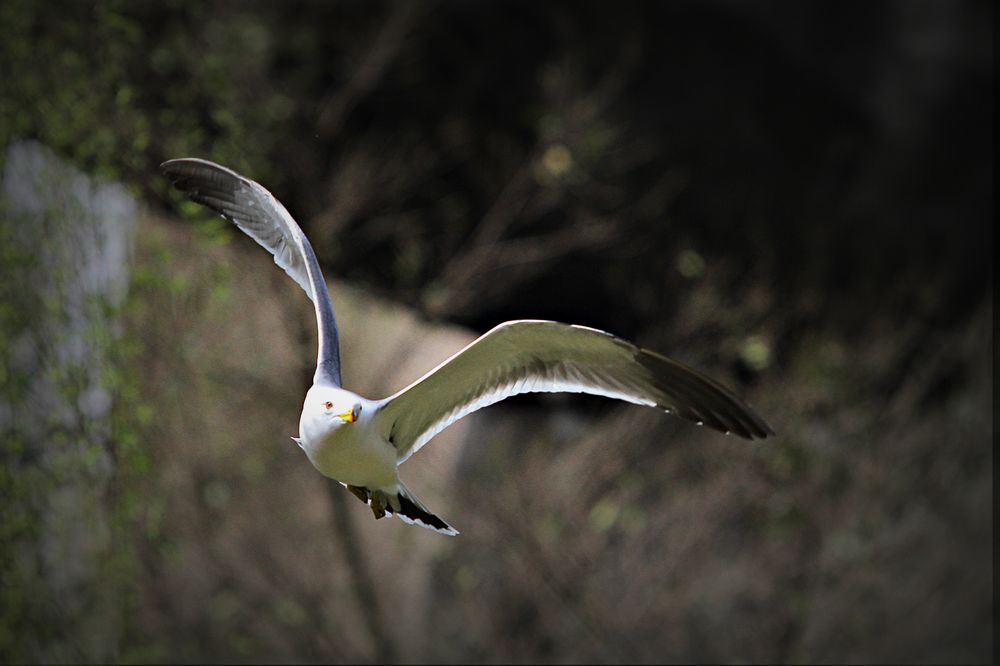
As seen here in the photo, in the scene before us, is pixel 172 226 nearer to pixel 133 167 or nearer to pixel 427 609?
pixel 133 167

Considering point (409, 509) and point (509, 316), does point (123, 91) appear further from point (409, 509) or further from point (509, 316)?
point (509, 316)

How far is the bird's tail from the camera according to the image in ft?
9.61

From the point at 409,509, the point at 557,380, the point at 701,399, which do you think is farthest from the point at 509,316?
the point at 409,509

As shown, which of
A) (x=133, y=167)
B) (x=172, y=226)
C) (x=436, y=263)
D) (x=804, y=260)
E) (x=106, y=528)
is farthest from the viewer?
(x=804, y=260)

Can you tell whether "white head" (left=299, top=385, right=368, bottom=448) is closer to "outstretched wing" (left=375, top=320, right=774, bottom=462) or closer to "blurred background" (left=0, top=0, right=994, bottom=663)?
"outstretched wing" (left=375, top=320, right=774, bottom=462)

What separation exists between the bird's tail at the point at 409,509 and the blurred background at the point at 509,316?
7.15 ft

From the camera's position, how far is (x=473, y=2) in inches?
299

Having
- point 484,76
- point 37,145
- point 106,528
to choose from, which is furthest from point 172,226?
point 484,76

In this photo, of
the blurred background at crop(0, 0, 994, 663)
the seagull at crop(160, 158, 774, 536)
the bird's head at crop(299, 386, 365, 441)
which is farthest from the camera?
the blurred background at crop(0, 0, 994, 663)

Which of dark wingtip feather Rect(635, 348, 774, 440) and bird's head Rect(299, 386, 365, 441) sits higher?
dark wingtip feather Rect(635, 348, 774, 440)

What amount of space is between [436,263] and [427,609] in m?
1.83

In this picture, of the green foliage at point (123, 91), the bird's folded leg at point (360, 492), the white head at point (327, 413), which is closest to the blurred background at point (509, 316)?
the green foliage at point (123, 91)

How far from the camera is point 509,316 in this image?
8047 mm

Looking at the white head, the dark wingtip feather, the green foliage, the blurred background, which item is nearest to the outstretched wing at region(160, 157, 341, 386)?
the white head
